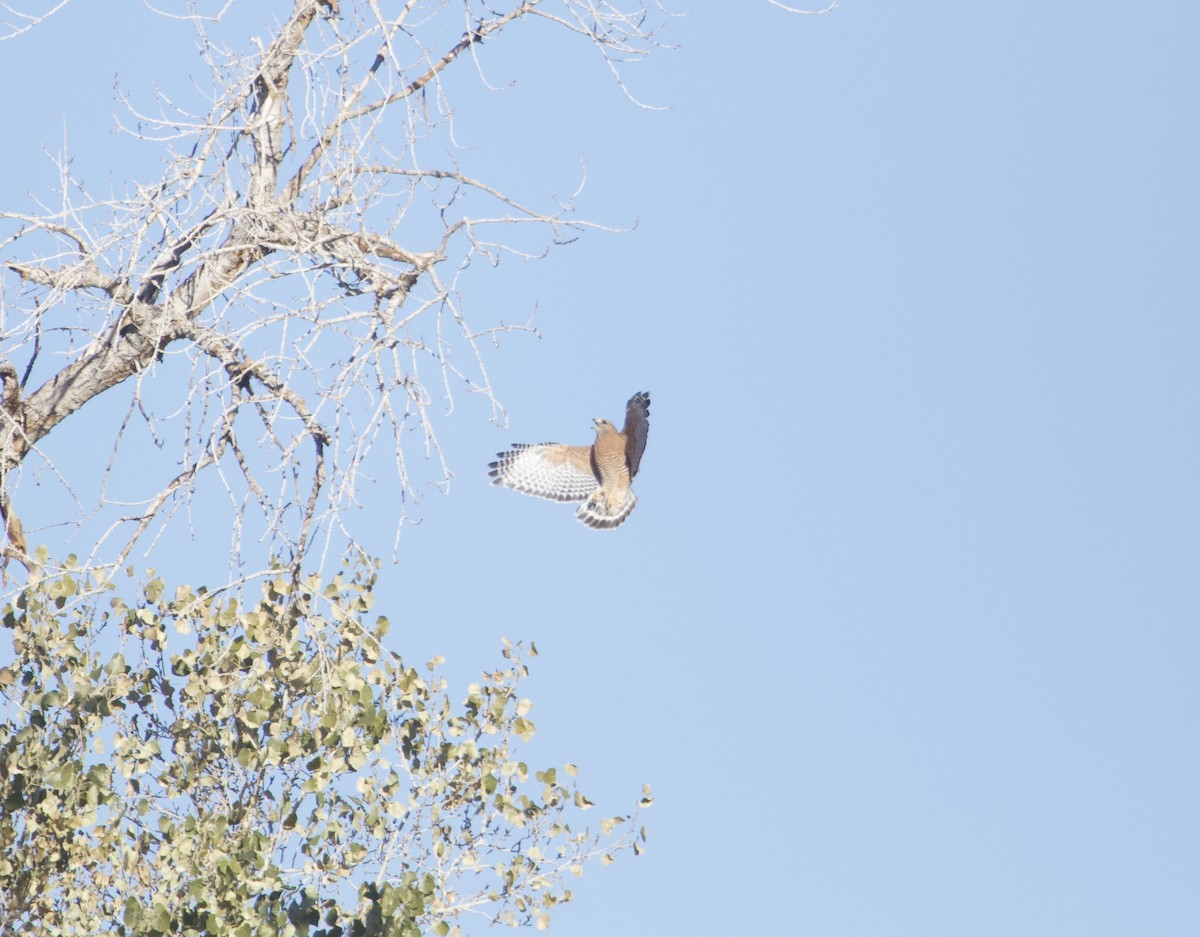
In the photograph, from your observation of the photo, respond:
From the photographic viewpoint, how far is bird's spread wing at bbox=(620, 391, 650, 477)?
11.4m

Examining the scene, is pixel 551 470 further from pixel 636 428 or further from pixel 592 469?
pixel 636 428

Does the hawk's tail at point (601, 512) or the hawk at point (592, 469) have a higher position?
the hawk at point (592, 469)

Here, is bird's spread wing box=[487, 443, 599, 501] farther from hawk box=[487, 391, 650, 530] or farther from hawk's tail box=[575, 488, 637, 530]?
Answer: hawk's tail box=[575, 488, 637, 530]

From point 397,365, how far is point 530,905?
6.86ft

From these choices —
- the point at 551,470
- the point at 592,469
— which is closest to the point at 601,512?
the point at 592,469

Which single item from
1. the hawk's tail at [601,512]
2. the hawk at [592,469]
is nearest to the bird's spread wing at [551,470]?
the hawk at [592,469]

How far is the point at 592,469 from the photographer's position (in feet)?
38.8

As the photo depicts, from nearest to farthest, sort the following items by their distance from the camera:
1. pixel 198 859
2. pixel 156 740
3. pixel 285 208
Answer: pixel 198 859
pixel 156 740
pixel 285 208

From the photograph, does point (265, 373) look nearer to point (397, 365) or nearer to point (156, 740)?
point (397, 365)

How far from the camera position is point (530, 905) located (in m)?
5.82

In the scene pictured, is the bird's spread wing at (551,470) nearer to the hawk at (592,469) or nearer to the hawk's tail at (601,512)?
the hawk at (592,469)

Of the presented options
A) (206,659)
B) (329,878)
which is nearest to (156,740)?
(206,659)

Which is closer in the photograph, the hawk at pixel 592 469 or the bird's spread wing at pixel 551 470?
the hawk at pixel 592 469

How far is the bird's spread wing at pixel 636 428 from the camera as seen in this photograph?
11.4 metres
